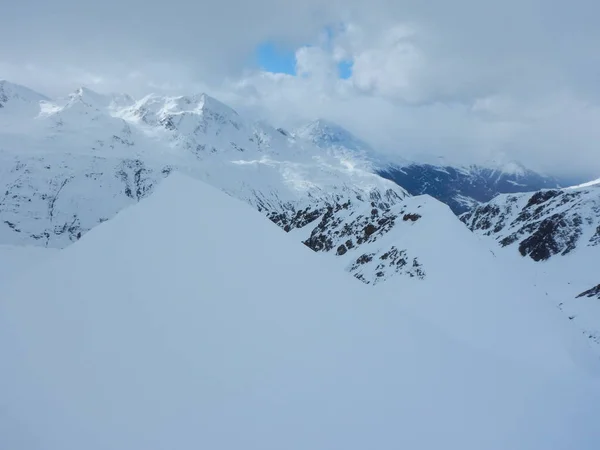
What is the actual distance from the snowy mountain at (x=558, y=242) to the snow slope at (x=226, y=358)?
124ft

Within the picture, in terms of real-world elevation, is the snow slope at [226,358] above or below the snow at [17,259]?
below

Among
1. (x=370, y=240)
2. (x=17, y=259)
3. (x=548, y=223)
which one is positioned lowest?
(x=548, y=223)

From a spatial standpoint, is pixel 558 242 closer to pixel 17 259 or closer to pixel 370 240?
pixel 370 240

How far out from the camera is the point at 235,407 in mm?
5535

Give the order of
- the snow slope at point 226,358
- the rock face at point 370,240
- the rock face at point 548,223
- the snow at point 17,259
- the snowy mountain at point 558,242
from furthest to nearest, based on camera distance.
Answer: the rock face at point 548,223, the snowy mountain at point 558,242, the rock face at point 370,240, the snow at point 17,259, the snow slope at point 226,358

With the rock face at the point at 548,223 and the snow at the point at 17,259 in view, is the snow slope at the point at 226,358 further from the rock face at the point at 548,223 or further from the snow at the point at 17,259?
the rock face at the point at 548,223

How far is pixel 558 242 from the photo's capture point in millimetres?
73938

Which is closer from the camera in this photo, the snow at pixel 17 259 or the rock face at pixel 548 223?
the snow at pixel 17 259

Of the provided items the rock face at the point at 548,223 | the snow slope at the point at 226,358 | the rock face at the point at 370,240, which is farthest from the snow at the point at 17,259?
the rock face at the point at 548,223

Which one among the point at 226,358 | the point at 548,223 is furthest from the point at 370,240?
the point at 548,223

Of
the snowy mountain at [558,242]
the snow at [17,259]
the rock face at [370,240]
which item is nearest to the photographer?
the snow at [17,259]

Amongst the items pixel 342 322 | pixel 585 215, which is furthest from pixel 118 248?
pixel 585 215

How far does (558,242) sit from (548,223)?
290 inches

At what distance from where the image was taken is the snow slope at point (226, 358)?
5348 mm
